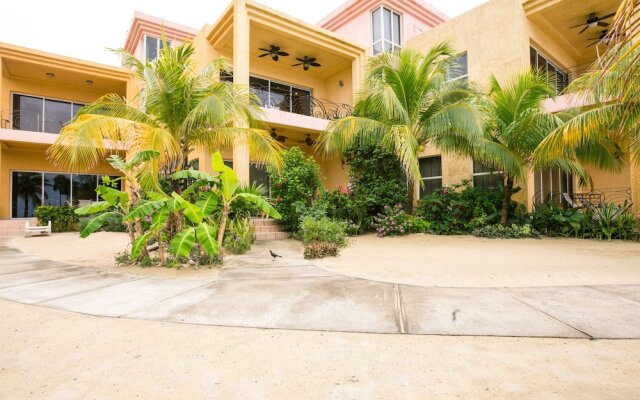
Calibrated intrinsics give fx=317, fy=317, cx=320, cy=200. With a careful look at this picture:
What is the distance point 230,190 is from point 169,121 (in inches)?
89.2

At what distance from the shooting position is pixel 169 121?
658cm

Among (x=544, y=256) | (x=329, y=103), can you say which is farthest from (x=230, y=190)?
(x=329, y=103)

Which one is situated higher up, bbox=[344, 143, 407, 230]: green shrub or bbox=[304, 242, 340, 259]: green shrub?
bbox=[344, 143, 407, 230]: green shrub

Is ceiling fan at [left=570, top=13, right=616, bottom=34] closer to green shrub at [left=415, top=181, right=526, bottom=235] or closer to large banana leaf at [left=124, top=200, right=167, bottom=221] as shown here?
green shrub at [left=415, top=181, right=526, bottom=235]

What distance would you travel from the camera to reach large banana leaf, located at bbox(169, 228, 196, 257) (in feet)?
15.7

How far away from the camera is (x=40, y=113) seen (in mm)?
15383

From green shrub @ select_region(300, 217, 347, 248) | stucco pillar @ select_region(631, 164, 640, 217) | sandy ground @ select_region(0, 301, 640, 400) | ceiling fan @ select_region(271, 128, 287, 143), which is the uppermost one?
ceiling fan @ select_region(271, 128, 287, 143)

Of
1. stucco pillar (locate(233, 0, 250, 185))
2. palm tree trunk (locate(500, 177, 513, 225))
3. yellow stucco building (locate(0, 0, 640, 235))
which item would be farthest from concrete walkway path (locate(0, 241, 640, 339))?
yellow stucco building (locate(0, 0, 640, 235))

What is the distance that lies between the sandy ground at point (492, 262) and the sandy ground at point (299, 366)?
5.95ft

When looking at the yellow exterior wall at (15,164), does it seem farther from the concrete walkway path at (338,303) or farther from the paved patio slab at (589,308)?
the paved patio slab at (589,308)

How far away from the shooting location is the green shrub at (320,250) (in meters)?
6.18

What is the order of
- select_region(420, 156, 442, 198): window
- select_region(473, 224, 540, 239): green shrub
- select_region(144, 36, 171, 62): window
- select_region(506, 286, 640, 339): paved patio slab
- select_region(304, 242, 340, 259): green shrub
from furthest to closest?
select_region(144, 36, 171, 62): window < select_region(420, 156, 442, 198): window < select_region(473, 224, 540, 239): green shrub < select_region(304, 242, 340, 259): green shrub < select_region(506, 286, 640, 339): paved patio slab

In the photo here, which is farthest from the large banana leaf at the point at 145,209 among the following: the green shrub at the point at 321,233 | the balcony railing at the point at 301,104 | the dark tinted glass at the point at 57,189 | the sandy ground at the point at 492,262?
the dark tinted glass at the point at 57,189

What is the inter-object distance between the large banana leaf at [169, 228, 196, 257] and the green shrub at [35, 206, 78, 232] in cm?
1146
